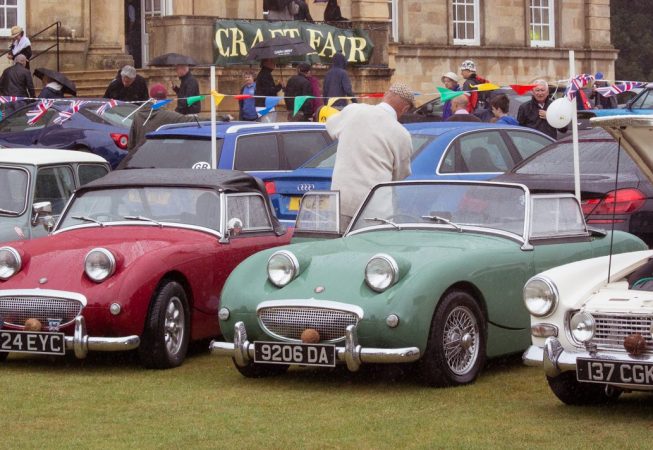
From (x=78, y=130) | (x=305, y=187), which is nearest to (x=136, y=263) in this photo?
(x=305, y=187)

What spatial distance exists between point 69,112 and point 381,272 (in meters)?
13.8

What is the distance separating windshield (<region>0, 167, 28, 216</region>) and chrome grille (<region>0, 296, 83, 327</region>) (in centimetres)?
267

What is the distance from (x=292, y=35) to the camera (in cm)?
3209

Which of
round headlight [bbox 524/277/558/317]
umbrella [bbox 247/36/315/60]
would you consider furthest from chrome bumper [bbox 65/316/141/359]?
umbrella [bbox 247/36/315/60]

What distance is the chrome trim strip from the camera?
35.5 ft

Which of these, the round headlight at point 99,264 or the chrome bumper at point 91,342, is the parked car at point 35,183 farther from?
the chrome bumper at point 91,342

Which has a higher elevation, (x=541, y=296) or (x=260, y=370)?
(x=541, y=296)

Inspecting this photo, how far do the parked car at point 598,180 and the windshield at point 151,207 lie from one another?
3.20 meters

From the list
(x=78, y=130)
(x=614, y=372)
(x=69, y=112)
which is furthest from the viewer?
(x=69, y=112)

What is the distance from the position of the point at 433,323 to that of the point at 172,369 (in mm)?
2229

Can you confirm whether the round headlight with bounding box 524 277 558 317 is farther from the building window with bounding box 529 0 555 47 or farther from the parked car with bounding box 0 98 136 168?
the building window with bounding box 529 0 555 47

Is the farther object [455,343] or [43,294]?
[43,294]

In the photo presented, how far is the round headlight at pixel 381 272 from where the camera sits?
32.4ft

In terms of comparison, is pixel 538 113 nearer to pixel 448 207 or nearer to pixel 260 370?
pixel 448 207
